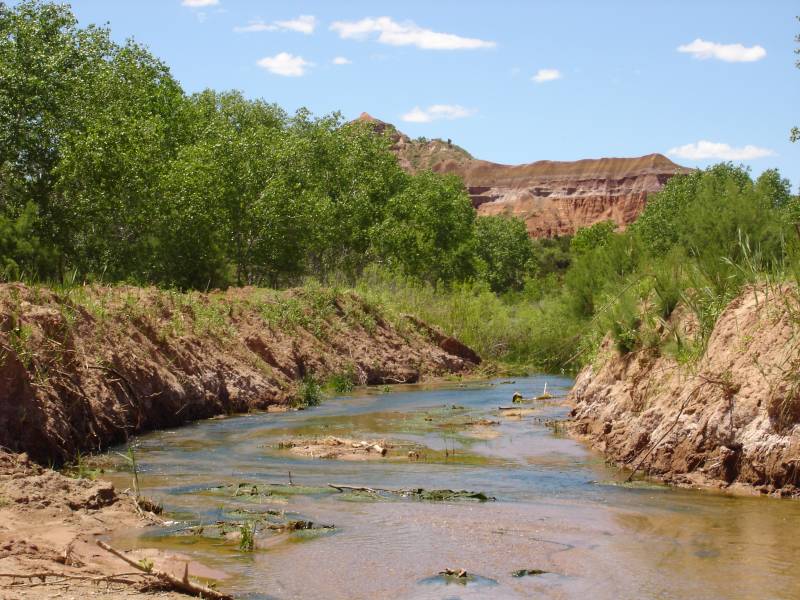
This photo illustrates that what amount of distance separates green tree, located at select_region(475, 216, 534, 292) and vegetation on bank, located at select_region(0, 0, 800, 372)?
28.9m

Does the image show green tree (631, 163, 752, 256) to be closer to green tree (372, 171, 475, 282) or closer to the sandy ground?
green tree (372, 171, 475, 282)

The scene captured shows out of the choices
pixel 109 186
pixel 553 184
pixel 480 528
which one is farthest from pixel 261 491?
pixel 553 184

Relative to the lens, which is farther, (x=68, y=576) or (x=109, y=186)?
(x=109, y=186)

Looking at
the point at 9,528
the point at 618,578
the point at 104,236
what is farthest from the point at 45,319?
the point at 104,236

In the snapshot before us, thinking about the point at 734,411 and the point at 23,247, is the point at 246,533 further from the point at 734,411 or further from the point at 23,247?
the point at 23,247

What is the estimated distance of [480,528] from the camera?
396 inches

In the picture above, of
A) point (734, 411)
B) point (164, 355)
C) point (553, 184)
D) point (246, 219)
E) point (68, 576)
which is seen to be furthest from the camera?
point (553, 184)

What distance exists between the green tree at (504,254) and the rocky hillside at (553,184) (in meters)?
66.0

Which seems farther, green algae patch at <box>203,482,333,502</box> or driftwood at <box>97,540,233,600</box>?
green algae patch at <box>203,482,333,502</box>

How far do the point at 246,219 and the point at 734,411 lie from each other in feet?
96.1

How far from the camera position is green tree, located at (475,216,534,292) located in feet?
276

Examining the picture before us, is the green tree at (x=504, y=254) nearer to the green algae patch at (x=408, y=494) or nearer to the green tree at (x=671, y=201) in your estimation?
the green tree at (x=671, y=201)

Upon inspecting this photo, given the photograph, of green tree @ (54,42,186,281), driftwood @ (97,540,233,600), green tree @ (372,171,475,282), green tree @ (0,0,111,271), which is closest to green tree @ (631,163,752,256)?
green tree @ (372,171,475,282)

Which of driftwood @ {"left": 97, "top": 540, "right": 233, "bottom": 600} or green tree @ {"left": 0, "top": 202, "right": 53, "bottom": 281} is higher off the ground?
green tree @ {"left": 0, "top": 202, "right": 53, "bottom": 281}
